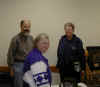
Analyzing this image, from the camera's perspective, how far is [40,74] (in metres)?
1.56

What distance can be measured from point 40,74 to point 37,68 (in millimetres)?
59

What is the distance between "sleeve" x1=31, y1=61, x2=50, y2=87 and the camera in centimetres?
156

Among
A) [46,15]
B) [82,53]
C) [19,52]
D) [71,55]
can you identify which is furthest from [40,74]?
[46,15]

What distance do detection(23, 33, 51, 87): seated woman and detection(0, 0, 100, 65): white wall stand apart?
202 centimetres

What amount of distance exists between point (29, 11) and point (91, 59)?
1590mm

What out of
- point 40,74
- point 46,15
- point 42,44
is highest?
point 46,15

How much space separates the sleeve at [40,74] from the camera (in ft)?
5.11

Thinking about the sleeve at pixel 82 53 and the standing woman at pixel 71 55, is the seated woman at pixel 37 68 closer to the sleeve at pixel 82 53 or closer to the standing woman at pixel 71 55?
the standing woman at pixel 71 55

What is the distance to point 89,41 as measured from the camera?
3.76m

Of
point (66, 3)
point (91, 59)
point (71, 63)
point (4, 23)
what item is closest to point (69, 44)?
point (71, 63)

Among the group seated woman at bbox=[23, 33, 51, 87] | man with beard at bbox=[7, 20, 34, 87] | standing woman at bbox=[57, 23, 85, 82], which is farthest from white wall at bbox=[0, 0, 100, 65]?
seated woman at bbox=[23, 33, 51, 87]

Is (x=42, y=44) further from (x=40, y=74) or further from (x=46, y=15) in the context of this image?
(x=46, y=15)

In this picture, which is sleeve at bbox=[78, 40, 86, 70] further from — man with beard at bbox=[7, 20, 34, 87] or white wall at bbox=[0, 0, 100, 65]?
man with beard at bbox=[7, 20, 34, 87]

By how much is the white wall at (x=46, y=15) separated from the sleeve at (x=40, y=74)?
2.14m
